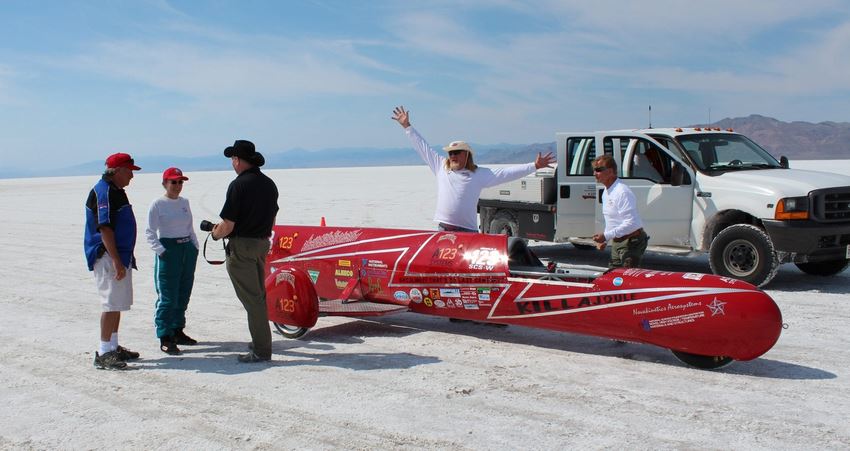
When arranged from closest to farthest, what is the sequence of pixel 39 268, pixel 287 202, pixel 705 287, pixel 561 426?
pixel 561 426 → pixel 705 287 → pixel 39 268 → pixel 287 202

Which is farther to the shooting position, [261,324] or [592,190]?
[592,190]

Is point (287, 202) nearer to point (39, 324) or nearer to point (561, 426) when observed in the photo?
point (39, 324)

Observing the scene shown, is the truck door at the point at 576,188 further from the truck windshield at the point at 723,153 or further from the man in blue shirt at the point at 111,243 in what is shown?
the man in blue shirt at the point at 111,243

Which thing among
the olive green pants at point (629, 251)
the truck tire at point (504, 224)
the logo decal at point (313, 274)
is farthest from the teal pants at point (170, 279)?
the truck tire at point (504, 224)

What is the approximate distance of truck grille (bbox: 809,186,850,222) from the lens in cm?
916

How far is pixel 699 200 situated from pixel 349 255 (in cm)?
491

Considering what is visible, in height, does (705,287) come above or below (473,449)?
above

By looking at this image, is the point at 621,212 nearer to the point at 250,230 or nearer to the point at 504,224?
the point at 250,230

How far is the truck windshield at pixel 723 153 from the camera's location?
1027 cm

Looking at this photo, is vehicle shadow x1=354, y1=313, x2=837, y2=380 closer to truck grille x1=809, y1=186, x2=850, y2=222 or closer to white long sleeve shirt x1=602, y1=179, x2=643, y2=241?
white long sleeve shirt x1=602, y1=179, x2=643, y2=241

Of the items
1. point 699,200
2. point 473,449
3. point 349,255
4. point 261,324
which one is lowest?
point 473,449

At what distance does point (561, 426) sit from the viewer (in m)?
4.84

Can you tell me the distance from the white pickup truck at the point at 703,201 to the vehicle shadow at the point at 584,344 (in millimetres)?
3272

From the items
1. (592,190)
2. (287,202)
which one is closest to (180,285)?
(592,190)
